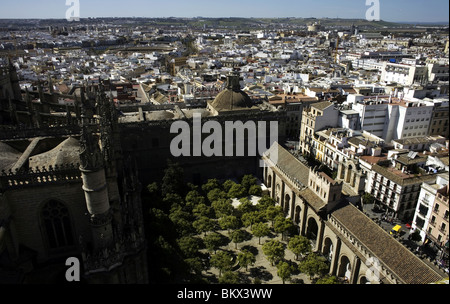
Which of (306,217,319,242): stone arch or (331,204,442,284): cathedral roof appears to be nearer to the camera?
(331,204,442,284): cathedral roof

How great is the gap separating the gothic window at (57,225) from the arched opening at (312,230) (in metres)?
21.0

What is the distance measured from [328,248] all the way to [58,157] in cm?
2168

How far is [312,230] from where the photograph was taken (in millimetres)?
30719

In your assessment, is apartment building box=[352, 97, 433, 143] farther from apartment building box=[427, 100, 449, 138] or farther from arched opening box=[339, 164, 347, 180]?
apartment building box=[427, 100, 449, 138]

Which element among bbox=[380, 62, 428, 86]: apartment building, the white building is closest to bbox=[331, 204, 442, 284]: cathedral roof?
the white building

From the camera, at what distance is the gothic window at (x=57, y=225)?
1380 cm

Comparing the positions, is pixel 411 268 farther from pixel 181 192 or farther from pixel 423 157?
pixel 181 192

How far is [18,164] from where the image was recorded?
14.1 meters

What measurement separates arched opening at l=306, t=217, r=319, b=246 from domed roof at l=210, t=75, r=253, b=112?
677 inches

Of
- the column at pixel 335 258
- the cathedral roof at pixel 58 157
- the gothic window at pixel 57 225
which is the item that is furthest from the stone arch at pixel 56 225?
the column at pixel 335 258

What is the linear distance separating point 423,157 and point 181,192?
23.7 metres

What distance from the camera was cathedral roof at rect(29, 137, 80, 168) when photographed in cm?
1476
